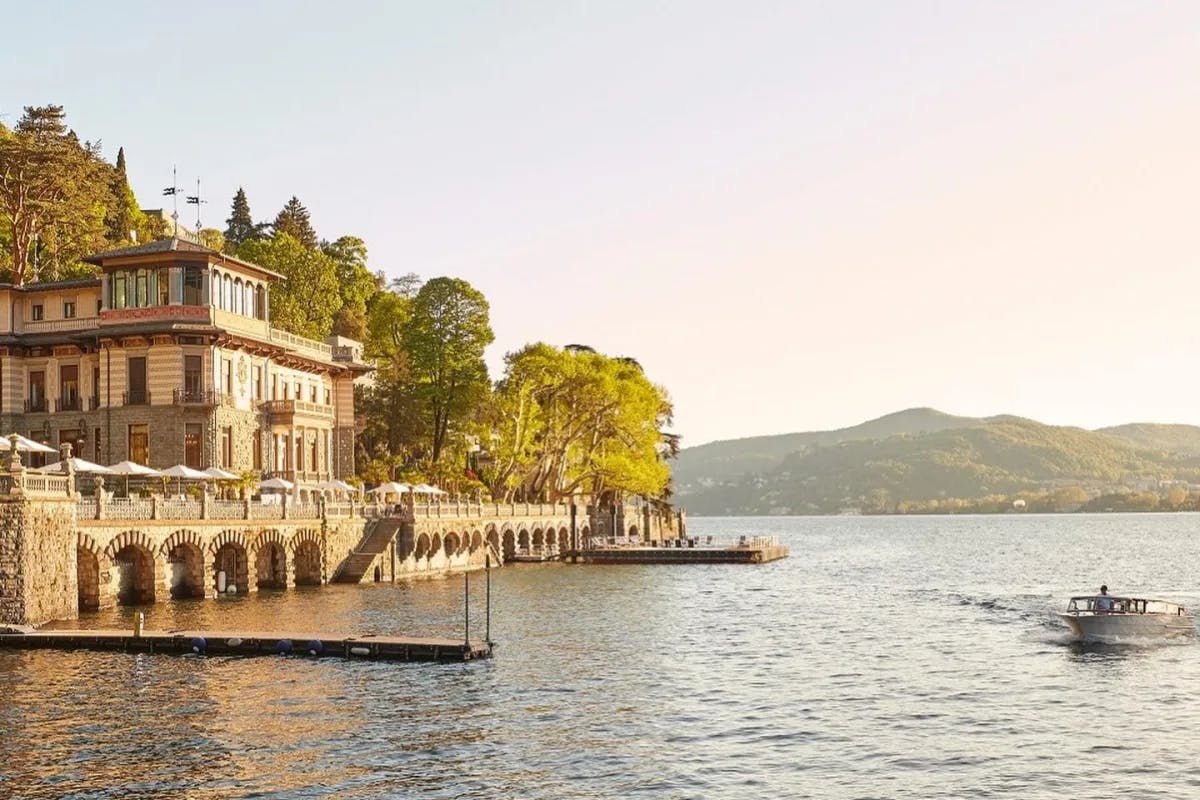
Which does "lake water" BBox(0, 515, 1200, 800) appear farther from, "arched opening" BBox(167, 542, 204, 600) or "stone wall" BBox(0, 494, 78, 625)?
"arched opening" BBox(167, 542, 204, 600)

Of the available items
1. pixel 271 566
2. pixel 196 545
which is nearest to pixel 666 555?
pixel 271 566

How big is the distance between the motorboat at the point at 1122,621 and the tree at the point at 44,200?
83.4m

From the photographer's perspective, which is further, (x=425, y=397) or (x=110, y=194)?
(x=110, y=194)

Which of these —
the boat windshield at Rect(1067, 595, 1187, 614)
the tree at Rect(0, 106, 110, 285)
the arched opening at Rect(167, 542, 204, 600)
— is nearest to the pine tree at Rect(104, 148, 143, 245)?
the tree at Rect(0, 106, 110, 285)

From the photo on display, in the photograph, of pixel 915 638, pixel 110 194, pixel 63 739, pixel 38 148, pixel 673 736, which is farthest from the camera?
pixel 110 194

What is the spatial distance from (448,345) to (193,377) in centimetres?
3833

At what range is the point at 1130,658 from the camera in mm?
56375

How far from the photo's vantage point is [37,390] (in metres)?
90.1

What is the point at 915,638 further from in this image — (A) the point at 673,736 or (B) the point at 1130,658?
(A) the point at 673,736

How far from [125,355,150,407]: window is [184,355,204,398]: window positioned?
2639mm

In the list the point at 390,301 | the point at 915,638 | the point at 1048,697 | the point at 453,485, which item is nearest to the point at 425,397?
the point at 453,485

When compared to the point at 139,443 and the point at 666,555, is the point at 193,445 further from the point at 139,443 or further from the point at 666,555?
the point at 666,555

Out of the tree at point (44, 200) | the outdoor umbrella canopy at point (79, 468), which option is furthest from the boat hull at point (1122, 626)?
the tree at point (44, 200)

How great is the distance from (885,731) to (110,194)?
114m
